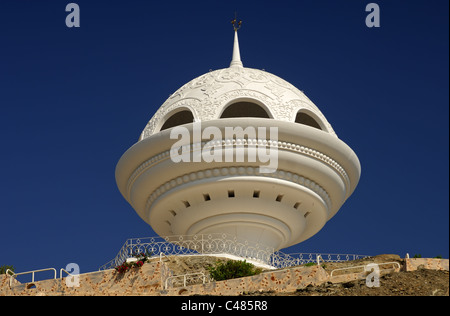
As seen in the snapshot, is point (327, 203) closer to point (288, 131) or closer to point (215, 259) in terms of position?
point (288, 131)

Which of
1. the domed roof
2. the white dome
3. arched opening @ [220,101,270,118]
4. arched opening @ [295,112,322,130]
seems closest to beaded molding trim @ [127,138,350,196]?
the white dome

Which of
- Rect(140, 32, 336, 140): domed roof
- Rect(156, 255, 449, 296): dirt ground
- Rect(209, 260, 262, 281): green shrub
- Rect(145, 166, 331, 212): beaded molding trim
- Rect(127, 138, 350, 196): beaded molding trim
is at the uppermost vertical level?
Rect(140, 32, 336, 140): domed roof

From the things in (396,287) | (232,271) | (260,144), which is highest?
(260,144)

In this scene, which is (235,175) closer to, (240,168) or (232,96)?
(240,168)

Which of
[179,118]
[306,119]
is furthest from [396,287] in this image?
[179,118]

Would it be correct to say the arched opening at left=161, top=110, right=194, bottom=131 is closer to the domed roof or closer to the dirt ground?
the domed roof
